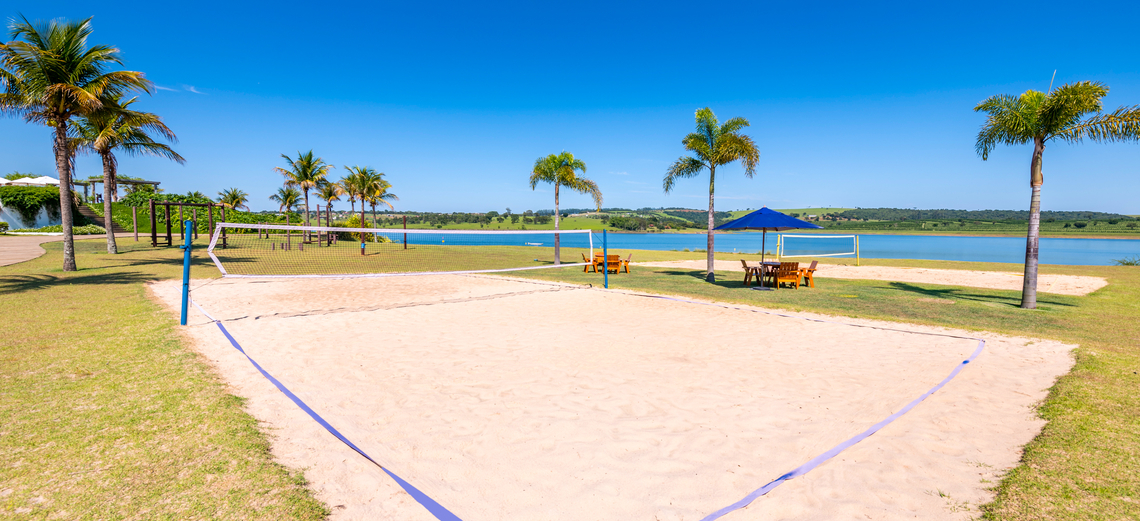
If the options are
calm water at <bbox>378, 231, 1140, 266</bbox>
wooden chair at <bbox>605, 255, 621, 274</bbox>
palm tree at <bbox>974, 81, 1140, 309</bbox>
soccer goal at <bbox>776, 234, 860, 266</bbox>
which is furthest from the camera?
calm water at <bbox>378, 231, 1140, 266</bbox>

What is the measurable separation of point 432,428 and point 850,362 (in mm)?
5176

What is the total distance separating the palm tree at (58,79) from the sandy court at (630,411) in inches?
465

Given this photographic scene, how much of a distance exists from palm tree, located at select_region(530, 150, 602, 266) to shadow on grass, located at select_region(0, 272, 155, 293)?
14.1 metres

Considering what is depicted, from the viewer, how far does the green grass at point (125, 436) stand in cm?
277

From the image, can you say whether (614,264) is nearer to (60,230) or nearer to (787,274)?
(787,274)

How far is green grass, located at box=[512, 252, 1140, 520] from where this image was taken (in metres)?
2.98

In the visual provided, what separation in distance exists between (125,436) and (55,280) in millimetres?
13303

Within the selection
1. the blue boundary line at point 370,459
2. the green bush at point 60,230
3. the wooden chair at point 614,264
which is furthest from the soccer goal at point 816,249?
the green bush at point 60,230

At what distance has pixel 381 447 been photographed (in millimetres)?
3652

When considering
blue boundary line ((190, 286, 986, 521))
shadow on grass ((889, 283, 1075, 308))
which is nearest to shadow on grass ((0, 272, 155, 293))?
blue boundary line ((190, 286, 986, 521))

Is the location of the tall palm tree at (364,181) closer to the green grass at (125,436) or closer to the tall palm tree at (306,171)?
the tall palm tree at (306,171)

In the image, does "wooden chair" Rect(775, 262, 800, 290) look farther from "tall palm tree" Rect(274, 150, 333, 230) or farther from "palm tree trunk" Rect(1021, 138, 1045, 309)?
"tall palm tree" Rect(274, 150, 333, 230)

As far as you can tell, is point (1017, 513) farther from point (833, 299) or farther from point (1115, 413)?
point (833, 299)

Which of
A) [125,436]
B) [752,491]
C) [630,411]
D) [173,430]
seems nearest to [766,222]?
[630,411]
